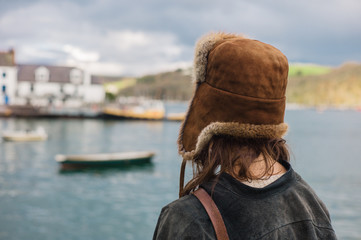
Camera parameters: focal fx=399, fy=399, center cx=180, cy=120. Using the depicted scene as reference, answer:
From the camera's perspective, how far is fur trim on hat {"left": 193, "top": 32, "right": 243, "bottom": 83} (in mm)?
1505

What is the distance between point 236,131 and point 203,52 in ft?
1.09

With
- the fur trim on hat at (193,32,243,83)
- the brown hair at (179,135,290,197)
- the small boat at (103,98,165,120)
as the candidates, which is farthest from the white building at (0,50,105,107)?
the brown hair at (179,135,290,197)

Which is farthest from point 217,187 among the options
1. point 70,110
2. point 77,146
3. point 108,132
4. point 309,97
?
point 309,97

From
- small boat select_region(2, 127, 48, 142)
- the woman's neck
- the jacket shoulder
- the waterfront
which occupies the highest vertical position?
the woman's neck

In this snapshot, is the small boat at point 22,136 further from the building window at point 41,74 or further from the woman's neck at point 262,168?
the woman's neck at point 262,168

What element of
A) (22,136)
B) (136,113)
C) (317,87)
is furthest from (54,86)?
(317,87)

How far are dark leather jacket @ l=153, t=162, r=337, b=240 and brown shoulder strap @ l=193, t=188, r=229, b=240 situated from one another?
18 mm

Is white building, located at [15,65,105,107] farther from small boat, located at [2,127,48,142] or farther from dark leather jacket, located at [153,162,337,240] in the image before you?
dark leather jacket, located at [153,162,337,240]

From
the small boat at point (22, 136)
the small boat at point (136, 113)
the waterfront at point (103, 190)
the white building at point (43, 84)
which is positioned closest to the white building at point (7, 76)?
the white building at point (43, 84)

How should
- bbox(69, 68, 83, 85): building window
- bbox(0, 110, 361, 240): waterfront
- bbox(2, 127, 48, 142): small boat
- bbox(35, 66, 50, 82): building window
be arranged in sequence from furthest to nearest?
bbox(69, 68, 83, 85): building window → bbox(35, 66, 50, 82): building window → bbox(2, 127, 48, 142): small boat → bbox(0, 110, 361, 240): waterfront

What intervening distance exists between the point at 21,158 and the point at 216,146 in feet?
120

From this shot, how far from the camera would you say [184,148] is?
1618mm

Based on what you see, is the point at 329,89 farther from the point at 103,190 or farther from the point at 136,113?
the point at 103,190

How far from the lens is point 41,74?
233ft
